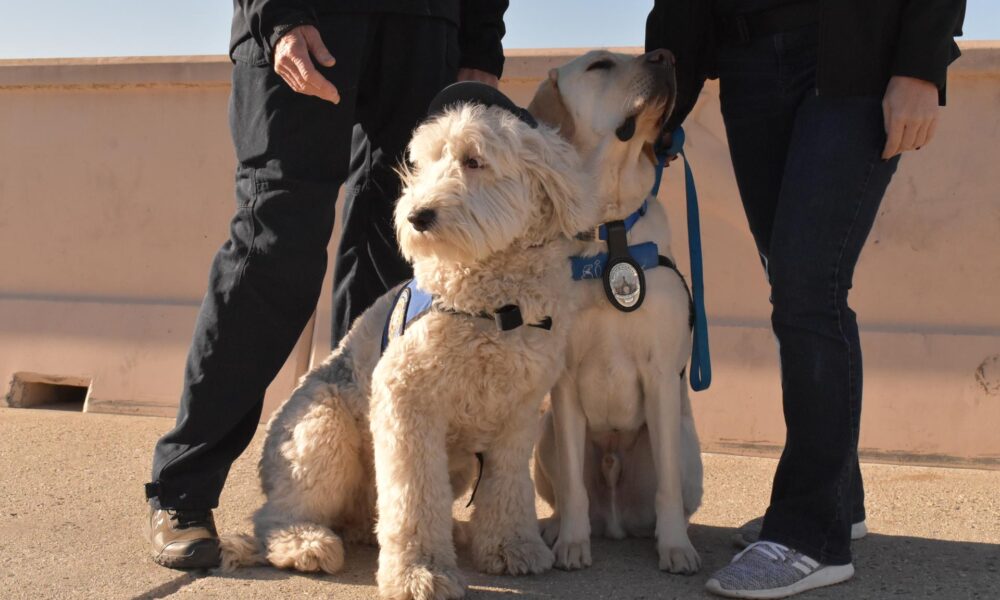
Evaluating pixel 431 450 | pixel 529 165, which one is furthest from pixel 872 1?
pixel 431 450

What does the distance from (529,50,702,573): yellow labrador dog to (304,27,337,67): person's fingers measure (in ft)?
2.99

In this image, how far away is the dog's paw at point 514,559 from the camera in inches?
124

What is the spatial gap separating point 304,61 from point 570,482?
5.15 ft

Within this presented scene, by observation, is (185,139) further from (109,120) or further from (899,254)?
(899,254)

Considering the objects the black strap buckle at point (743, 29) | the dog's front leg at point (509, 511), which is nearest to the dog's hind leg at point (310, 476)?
the dog's front leg at point (509, 511)

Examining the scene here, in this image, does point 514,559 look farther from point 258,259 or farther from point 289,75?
point 289,75

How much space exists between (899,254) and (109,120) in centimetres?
417

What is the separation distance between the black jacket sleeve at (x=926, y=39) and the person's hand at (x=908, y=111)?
3 centimetres

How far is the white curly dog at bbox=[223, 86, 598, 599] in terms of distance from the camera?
2.90 meters

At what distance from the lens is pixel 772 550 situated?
3.08 metres

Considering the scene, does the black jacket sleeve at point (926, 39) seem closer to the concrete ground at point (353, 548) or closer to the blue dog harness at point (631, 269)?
the blue dog harness at point (631, 269)

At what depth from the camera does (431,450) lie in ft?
9.64

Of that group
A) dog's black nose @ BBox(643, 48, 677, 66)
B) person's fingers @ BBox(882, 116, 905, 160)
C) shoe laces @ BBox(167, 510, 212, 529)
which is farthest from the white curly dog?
person's fingers @ BBox(882, 116, 905, 160)

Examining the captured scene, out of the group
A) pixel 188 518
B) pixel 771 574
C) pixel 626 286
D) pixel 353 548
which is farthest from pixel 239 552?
pixel 771 574
